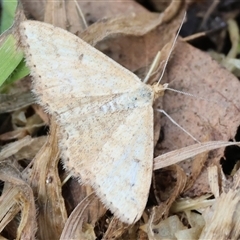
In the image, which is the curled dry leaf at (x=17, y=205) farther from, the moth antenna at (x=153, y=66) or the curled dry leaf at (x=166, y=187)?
the moth antenna at (x=153, y=66)

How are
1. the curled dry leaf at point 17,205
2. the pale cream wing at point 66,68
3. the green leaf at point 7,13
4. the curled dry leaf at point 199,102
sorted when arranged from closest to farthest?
the curled dry leaf at point 17,205
the pale cream wing at point 66,68
the curled dry leaf at point 199,102
the green leaf at point 7,13

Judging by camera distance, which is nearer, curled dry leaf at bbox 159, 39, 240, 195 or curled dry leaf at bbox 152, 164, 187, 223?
curled dry leaf at bbox 152, 164, 187, 223

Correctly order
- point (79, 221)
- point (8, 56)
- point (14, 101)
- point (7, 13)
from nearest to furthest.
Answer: point (79, 221)
point (8, 56)
point (14, 101)
point (7, 13)

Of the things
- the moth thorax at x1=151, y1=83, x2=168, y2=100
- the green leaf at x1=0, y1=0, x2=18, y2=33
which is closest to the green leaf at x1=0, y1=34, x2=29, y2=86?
the green leaf at x1=0, y1=0, x2=18, y2=33

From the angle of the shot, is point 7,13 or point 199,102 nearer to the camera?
point 199,102

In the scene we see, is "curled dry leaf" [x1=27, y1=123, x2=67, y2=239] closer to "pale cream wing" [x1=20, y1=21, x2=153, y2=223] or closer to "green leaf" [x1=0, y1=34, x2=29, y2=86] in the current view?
"pale cream wing" [x1=20, y1=21, x2=153, y2=223]

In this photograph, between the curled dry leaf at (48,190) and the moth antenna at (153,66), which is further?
the moth antenna at (153,66)

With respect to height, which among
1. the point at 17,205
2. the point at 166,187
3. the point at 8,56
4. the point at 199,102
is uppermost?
the point at 8,56

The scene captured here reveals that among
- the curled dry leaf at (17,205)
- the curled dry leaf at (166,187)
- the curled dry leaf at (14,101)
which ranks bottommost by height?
the curled dry leaf at (166,187)

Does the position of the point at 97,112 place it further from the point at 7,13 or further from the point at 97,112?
the point at 7,13

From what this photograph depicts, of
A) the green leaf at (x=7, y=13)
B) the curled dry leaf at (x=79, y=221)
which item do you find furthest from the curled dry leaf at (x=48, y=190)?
the green leaf at (x=7, y=13)

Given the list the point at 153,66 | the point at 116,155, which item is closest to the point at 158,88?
the point at 153,66
